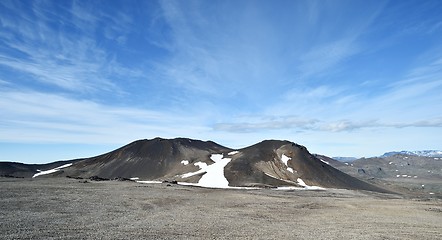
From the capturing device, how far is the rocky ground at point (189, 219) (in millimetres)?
20797

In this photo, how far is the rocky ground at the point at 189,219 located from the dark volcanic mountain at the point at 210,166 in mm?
37997

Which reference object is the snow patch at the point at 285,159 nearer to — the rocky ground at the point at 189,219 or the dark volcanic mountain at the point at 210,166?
the dark volcanic mountain at the point at 210,166

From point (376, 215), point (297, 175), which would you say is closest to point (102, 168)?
point (297, 175)

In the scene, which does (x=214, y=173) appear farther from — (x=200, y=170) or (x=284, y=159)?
(x=284, y=159)

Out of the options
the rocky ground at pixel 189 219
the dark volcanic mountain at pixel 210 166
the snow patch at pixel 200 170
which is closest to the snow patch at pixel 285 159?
the dark volcanic mountain at pixel 210 166

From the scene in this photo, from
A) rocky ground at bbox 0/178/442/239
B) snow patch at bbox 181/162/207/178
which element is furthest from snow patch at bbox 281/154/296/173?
rocky ground at bbox 0/178/442/239

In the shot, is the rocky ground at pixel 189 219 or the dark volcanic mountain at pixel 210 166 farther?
the dark volcanic mountain at pixel 210 166

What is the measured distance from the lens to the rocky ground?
68.2 ft

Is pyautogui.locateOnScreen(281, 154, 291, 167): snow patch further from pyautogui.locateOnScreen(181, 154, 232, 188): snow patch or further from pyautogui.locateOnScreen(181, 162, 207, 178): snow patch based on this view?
pyautogui.locateOnScreen(181, 162, 207, 178): snow patch

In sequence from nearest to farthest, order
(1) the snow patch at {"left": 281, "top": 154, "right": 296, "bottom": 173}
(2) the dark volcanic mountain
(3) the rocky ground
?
(3) the rocky ground
(2) the dark volcanic mountain
(1) the snow patch at {"left": 281, "top": 154, "right": 296, "bottom": 173}

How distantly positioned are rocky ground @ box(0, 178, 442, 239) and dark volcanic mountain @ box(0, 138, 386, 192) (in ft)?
125

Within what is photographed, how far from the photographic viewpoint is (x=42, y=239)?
1755cm

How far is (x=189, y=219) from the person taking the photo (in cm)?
2695

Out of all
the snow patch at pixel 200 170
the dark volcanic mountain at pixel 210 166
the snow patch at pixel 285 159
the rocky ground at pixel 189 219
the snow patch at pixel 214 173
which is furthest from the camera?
the snow patch at pixel 285 159
